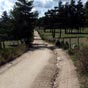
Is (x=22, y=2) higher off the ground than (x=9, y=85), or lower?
higher

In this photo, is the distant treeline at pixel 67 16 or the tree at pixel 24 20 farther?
the distant treeline at pixel 67 16

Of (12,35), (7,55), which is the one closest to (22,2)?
(12,35)

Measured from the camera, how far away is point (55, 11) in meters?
106

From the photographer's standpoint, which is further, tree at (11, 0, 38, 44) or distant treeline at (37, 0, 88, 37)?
distant treeline at (37, 0, 88, 37)

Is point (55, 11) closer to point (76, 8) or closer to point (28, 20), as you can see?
point (76, 8)

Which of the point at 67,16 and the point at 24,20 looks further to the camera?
the point at 67,16

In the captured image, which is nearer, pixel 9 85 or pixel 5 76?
pixel 9 85

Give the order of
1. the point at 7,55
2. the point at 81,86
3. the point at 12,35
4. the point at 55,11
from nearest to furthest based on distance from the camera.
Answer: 1. the point at 81,86
2. the point at 7,55
3. the point at 12,35
4. the point at 55,11

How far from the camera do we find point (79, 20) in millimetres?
107938

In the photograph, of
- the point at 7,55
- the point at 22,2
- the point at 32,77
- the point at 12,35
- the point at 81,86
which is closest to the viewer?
the point at 81,86

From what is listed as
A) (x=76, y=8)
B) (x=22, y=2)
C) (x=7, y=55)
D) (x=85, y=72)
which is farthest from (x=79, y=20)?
(x=85, y=72)

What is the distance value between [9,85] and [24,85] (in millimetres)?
644

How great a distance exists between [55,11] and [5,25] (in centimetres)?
5006

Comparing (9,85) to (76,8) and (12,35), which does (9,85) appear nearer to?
(12,35)
